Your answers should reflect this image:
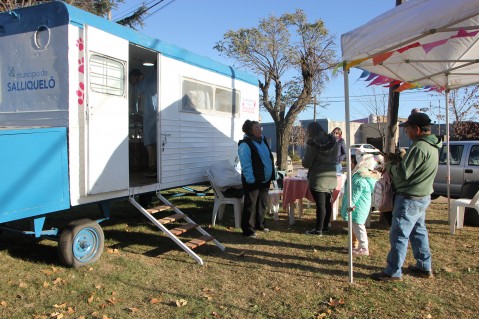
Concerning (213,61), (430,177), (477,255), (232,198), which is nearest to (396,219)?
(430,177)

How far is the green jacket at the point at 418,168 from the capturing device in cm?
402

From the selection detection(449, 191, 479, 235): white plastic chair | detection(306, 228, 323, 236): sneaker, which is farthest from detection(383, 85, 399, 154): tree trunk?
detection(306, 228, 323, 236): sneaker

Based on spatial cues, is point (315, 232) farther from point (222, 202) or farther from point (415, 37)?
point (415, 37)

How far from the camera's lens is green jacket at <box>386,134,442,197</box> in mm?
4020

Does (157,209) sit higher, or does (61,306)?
(157,209)

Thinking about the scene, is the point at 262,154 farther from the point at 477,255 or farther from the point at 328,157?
the point at 477,255

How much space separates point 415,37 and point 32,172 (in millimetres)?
4124

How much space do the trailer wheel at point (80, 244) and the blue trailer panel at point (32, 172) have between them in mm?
362

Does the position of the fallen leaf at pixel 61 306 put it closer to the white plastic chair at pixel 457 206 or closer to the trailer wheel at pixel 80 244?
the trailer wheel at pixel 80 244

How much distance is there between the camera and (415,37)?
3830mm

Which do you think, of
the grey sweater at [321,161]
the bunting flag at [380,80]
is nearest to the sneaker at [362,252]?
the grey sweater at [321,161]

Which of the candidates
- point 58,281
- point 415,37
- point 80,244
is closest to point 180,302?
point 58,281

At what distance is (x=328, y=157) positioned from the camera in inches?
237

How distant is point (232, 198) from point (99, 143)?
284cm
